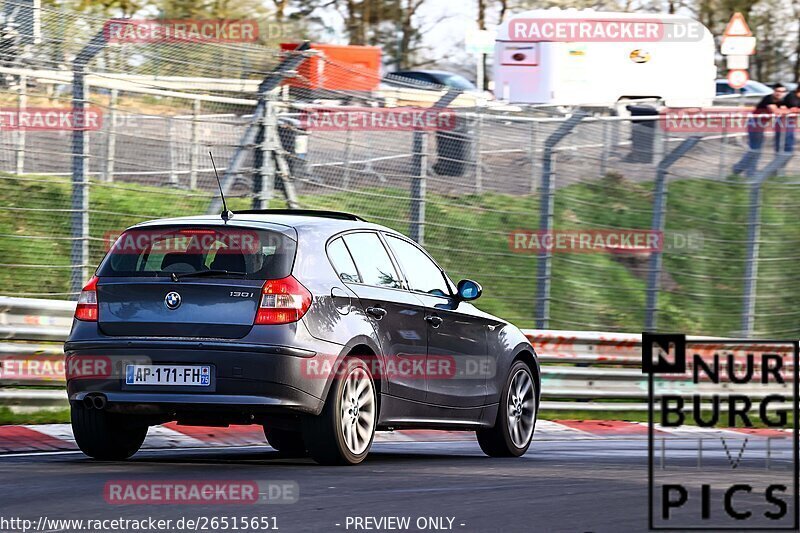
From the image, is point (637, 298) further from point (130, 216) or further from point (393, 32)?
point (393, 32)

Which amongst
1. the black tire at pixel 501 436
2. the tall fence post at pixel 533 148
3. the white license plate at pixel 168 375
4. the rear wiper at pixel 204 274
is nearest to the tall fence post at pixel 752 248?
the tall fence post at pixel 533 148

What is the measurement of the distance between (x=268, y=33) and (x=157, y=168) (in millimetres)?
24549

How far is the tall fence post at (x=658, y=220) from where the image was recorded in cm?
1595

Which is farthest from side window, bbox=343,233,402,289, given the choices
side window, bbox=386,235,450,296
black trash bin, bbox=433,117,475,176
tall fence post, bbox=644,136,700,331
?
tall fence post, bbox=644,136,700,331

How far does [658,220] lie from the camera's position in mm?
16156

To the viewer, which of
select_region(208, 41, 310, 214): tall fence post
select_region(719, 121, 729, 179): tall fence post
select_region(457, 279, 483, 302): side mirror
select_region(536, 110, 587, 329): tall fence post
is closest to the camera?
select_region(457, 279, 483, 302): side mirror

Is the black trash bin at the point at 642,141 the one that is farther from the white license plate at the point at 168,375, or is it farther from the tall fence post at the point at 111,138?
the white license plate at the point at 168,375

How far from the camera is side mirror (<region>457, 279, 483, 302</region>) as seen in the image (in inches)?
409

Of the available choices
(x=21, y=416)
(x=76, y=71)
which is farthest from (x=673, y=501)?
(x=76, y=71)

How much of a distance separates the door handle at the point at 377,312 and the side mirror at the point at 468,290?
1077mm

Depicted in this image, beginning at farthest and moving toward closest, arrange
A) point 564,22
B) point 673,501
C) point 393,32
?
point 393,32 → point 564,22 → point 673,501

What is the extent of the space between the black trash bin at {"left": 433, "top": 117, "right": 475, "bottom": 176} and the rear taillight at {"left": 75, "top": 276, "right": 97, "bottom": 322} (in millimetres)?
6697

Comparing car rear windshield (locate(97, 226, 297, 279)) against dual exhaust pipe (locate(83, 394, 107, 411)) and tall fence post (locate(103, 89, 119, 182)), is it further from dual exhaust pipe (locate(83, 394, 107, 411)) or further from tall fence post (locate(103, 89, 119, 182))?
tall fence post (locate(103, 89, 119, 182))

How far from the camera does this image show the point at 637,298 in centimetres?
1633
